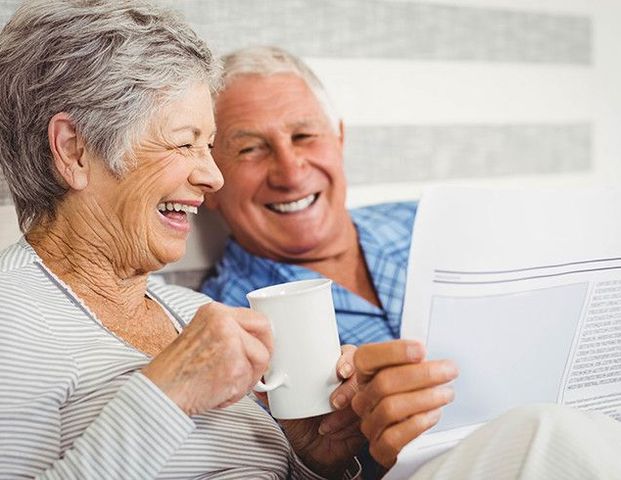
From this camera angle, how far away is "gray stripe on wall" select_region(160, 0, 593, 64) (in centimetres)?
184

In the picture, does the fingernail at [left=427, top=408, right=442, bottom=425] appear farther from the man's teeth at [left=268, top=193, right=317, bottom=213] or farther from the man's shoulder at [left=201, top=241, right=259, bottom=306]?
the man's teeth at [left=268, top=193, right=317, bottom=213]

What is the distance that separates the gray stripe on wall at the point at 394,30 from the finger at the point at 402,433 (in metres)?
0.89

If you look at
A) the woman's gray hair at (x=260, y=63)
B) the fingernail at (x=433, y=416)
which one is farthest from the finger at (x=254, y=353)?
the woman's gray hair at (x=260, y=63)

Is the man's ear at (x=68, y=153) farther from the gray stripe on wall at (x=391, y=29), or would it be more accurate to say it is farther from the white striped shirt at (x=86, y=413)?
the gray stripe on wall at (x=391, y=29)

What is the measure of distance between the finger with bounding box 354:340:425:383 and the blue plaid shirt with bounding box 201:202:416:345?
583 mm


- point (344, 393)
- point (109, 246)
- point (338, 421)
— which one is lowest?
point (338, 421)

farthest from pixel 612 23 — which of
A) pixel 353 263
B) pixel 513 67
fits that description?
pixel 353 263

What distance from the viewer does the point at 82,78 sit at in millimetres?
1179

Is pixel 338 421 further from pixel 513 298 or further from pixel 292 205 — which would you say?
pixel 292 205

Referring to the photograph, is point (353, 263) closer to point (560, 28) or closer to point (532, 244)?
point (532, 244)

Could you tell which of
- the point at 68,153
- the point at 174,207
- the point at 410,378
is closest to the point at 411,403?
the point at 410,378

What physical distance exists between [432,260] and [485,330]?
0.12m

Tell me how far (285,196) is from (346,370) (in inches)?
27.2

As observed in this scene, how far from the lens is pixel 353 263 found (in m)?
1.87
